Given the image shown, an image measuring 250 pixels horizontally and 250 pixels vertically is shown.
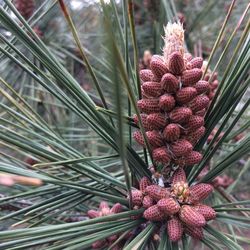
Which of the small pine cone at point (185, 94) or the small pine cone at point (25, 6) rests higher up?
the small pine cone at point (25, 6)

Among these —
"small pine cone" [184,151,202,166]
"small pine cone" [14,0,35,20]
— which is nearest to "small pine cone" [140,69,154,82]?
"small pine cone" [184,151,202,166]

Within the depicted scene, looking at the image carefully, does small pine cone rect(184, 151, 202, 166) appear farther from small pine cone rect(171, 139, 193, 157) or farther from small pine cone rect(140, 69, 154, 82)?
small pine cone rect(140, 69, 154, 82)

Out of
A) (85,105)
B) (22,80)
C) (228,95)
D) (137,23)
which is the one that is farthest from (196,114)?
(137,23)

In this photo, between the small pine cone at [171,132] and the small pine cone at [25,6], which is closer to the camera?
the small pine cone at [171,132]

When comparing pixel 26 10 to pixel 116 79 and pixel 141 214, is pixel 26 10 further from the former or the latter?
pixel 116 79

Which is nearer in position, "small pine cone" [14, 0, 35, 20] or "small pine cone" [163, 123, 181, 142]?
"small pine cone" [163, 123, 181, 142]

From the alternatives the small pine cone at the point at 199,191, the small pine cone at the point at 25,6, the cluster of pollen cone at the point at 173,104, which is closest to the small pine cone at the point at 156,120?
the cluster of pollen cone at the point at 173,104

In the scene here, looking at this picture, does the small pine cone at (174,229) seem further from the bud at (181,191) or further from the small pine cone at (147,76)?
the small pine cone at (147,76)
